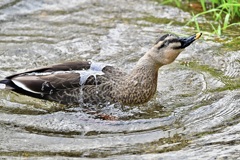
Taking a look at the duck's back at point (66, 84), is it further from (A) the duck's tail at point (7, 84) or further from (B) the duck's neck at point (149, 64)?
(B) the duck's neck at point (149, 64)

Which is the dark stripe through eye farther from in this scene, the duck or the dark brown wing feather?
the dark brown wing feather

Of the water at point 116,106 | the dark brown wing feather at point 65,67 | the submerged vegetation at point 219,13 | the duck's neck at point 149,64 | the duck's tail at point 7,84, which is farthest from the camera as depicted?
the submerged vegetation at point 219,13

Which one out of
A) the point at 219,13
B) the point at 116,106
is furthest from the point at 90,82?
the point at 219,13

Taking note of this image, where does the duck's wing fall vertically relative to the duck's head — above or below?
below

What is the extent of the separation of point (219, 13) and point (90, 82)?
8.36ft

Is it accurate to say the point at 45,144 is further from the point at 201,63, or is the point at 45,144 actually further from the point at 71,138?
the point at 201,63

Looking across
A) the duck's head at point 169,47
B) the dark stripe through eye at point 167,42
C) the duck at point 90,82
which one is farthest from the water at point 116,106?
the dark stripe through eye at point 167,42

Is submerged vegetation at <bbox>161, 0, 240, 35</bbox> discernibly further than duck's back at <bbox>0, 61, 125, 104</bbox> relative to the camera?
Yes

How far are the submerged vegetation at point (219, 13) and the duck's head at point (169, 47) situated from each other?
5.44 ft

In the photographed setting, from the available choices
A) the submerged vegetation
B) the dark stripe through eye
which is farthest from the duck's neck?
the submerged vegetation

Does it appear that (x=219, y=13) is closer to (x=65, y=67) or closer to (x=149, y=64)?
(x=149, y=64)

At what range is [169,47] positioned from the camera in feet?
19.4

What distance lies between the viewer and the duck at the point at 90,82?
5895 mm

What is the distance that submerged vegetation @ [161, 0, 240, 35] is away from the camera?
767 cm
